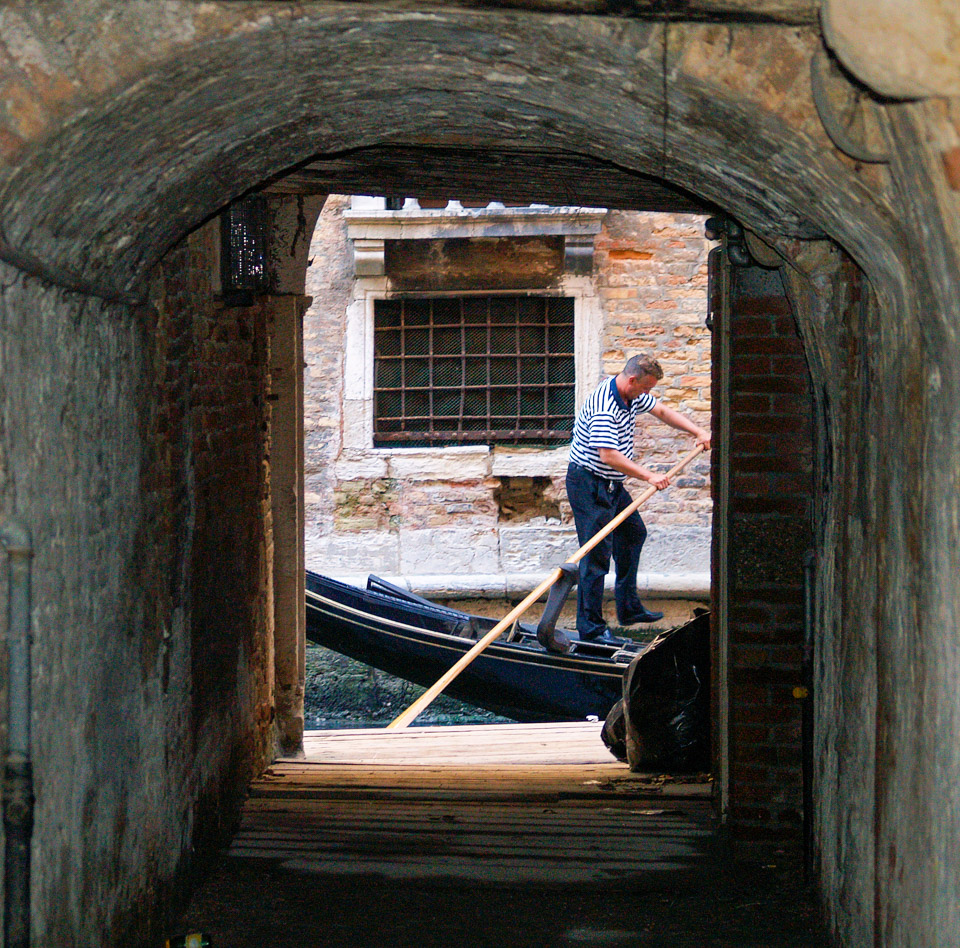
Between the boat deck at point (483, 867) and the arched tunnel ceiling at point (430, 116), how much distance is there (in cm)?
178

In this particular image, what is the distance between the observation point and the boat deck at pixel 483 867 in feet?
10.1

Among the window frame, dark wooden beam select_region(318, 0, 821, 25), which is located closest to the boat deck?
dark wooden beam select_region(318, 0, 821, 25)

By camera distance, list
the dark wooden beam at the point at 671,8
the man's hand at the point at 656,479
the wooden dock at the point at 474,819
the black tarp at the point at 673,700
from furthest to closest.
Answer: the man's hand at the point at 656,479, the black tarp at the point at 673,700, the wooden dock at the point at 474,819, the dark wooden beam at the point at 671,8

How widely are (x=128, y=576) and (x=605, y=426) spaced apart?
5.46 meters

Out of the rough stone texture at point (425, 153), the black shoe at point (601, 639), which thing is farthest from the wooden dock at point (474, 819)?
the black shoe at point (601, 639)

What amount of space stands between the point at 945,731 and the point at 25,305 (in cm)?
158

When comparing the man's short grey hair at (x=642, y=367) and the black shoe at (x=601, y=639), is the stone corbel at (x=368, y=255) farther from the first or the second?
the black shoe at (x=601, y=639)

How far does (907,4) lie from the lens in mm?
1309

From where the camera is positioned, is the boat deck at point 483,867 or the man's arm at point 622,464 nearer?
the boat deck at point 483,867

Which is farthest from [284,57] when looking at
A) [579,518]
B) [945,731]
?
→ [579,518]

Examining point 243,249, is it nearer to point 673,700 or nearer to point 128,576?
point 128,576

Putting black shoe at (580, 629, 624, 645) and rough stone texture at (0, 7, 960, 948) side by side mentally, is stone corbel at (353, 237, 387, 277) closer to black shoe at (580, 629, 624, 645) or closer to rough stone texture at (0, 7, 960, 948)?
black shoe at (580, 629, 624, 645)

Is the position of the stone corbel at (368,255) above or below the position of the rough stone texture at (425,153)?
above

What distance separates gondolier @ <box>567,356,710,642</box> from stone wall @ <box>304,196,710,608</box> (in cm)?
132
